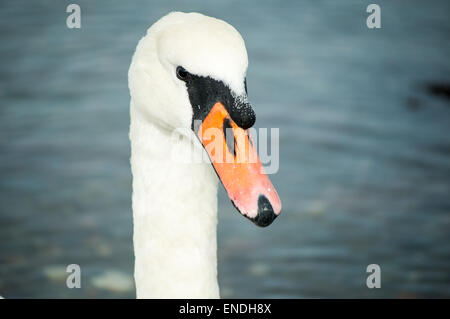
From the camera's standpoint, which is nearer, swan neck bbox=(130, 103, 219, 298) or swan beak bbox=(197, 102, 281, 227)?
swan beak bbox=(197, 102, 281, 227)

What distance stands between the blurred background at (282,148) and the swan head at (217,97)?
7.48ft

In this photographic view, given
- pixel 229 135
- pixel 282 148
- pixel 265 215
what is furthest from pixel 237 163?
pixel 282 148

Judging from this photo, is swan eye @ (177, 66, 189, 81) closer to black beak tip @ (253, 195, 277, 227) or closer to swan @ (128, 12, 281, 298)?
swan @ (128, 12, 281, 298)

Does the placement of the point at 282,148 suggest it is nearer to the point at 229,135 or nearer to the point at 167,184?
the point at 167,184

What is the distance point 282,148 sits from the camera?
5.98m

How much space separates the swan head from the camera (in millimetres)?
2455

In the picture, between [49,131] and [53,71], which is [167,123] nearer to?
[49,131]

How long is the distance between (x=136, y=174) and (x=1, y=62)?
175 inches

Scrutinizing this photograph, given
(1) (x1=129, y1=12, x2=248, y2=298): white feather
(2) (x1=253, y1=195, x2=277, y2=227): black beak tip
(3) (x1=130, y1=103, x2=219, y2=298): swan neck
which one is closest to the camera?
(2) (x1=253, y1=195, x2=277, y2=227): black beak tip

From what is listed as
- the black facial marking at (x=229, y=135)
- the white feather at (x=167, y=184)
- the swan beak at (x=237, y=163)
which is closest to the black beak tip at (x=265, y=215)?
the swan beak at (x=237, y=163)

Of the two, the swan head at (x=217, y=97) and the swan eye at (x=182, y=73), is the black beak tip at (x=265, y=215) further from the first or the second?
the swan eye at (x=182, y=73)

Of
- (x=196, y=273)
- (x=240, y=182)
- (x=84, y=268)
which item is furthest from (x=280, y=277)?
(x=240, y=182)

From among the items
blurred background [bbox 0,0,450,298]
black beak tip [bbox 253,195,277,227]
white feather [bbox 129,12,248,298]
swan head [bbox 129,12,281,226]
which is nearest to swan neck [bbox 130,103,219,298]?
white feather [bbox 129,12,248,298]

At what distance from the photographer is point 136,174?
2850 mm
